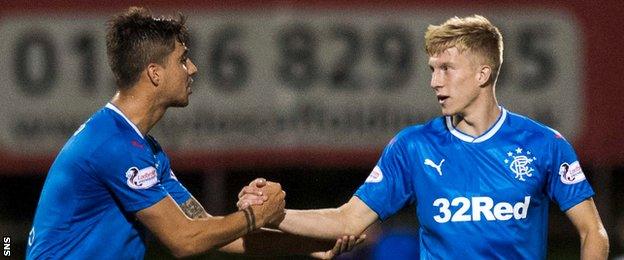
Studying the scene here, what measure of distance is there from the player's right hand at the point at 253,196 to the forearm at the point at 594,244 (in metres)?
1.51

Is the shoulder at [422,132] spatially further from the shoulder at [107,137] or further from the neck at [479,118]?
the shoulder at [107,137]

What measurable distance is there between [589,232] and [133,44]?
2181 millimetres

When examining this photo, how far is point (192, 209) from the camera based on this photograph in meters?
5.95

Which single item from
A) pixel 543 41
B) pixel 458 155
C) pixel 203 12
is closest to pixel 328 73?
pixel 203 12

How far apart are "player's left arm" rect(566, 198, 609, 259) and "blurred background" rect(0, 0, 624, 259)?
6.20 meters

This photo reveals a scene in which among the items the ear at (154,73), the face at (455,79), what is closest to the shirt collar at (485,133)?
the face at (455,79)

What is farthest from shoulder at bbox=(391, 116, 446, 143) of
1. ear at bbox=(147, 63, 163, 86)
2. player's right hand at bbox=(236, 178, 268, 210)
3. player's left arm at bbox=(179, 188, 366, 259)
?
ear at bbox=(147, 63, 163, 86)

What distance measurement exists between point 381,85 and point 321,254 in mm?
5556

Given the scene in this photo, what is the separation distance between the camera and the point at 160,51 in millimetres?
5496

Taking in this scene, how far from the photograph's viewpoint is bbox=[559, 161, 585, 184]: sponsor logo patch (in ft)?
17.7

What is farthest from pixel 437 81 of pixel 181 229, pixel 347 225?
pixel 181 229

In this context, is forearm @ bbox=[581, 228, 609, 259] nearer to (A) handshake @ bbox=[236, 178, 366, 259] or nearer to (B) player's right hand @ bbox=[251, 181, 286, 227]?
(A) handshake @ bbox=[236, 178, 366, 259]

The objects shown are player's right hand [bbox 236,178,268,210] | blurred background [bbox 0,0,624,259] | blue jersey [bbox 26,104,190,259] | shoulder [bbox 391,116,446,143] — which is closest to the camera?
blue jersey [bbox 26,104,190,259]

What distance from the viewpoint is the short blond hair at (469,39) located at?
18.1 feet
